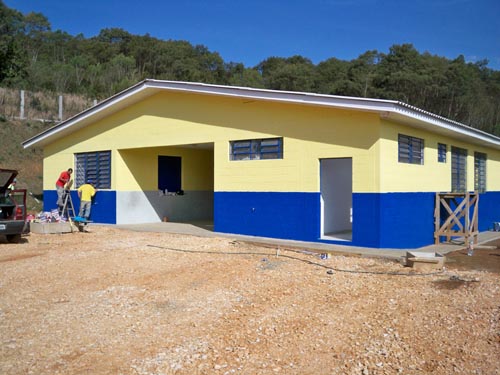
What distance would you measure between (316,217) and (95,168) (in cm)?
974

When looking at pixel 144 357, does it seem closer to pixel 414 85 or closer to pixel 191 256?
pixel 191 256

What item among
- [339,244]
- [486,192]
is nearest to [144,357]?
A: [339,244]

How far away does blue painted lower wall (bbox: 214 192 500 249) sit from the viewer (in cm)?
1176

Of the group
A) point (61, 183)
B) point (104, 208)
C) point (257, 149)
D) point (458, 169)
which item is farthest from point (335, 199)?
point (61, 183)

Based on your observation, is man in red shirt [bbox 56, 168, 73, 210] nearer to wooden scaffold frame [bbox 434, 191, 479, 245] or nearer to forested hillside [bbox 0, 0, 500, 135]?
forested hillside [bbox 0, 0, 500, 135]

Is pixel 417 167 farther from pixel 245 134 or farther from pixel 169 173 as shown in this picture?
pixel 169 173

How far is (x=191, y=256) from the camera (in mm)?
11141

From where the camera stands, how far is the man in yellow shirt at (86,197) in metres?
18.0

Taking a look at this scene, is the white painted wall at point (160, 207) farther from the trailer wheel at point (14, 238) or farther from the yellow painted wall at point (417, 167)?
the yellow painted wall at point (417, 167)

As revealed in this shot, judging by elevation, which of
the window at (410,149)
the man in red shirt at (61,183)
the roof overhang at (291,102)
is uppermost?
the roof overhang at (291,102)

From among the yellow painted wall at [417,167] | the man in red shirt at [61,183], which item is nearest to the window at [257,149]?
the yellow painted wall at [417,167]

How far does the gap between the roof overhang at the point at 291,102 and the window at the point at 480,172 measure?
551mm

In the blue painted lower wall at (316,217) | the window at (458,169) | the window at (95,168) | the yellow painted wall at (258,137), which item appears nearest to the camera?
the blue painted lower wall at (316,217)

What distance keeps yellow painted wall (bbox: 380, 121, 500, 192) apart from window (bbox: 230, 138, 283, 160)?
9.38ft
